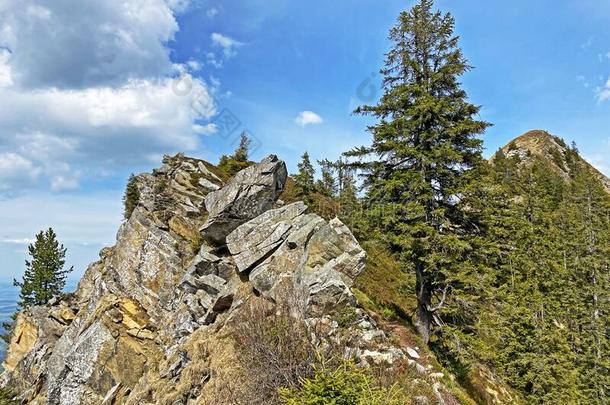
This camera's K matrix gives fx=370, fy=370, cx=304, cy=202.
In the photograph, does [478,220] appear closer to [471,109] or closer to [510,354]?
[471,109]

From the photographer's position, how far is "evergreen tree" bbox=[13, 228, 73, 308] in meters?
48.6

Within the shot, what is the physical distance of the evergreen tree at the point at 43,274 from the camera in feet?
159

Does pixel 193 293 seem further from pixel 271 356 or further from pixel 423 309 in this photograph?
pixel 423 309

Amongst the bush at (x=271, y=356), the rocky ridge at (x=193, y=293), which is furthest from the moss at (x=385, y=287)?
the bush at (x=271, y=356)

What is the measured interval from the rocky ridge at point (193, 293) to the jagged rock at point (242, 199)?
0.06 metres

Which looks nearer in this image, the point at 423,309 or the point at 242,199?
the point at 423,309

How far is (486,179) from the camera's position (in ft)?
50.3

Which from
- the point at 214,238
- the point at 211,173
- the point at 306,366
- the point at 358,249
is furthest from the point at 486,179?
the point at 211,173

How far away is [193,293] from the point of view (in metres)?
19.6

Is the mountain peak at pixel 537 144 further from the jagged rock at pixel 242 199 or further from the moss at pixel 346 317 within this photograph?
the moss at pixel 346 317

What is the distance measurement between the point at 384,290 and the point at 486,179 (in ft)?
27.3

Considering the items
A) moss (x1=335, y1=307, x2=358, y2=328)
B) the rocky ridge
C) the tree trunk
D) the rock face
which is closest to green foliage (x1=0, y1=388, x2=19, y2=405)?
the rocky ridge

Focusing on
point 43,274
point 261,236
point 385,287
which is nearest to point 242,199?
point 261,236

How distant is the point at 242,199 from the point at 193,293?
5.67m
